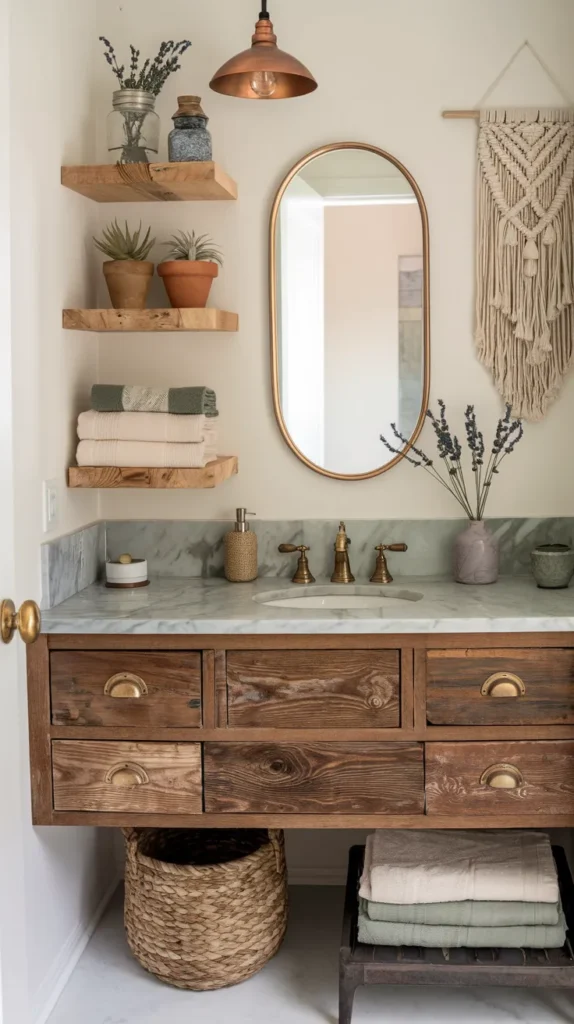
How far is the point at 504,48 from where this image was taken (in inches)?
106

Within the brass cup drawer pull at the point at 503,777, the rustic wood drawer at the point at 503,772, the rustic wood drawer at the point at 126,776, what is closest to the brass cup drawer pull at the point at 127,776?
the rustic wood drawer at the point at 126,776

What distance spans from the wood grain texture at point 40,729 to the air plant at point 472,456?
1.02 meters

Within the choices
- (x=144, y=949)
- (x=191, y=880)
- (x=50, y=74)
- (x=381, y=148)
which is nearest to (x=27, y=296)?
(x=50, y=74)

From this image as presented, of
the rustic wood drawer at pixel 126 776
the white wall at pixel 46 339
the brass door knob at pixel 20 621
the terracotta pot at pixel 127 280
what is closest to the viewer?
the brass door knob at pixel 20 621

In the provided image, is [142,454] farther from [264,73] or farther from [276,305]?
[264,73]

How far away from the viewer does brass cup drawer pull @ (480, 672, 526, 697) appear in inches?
89.2

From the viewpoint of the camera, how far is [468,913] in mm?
2326

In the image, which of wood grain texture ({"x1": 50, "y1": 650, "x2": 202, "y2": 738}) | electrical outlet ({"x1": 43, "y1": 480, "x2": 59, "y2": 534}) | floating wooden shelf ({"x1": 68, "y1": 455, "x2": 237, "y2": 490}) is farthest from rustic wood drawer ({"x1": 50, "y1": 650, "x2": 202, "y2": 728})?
floating wooden shelf ({"x1": 68, "y1": 455, "x2": 237, "y2": 490})

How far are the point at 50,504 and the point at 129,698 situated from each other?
0.47 meters

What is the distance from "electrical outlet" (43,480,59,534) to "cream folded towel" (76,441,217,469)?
111 mm

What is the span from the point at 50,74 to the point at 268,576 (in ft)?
4.29

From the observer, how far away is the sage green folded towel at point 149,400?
2533mm

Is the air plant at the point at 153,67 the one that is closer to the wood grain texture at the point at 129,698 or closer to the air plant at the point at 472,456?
the air plant at the point at 472,456

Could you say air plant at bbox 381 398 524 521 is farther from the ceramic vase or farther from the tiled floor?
the tiled floor
